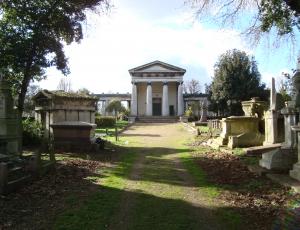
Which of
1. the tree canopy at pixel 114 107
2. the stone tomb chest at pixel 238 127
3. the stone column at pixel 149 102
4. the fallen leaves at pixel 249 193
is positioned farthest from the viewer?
the stone column at pixel 149 102

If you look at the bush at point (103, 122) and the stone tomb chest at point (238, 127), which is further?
the bush at point (103, 122)

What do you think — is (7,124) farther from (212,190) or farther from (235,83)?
(235,83)

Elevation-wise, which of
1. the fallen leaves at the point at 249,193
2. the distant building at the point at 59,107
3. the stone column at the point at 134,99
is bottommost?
the fallen leaves at the point at 249,193

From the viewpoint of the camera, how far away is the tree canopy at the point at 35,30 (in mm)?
16703

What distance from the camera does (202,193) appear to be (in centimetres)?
867

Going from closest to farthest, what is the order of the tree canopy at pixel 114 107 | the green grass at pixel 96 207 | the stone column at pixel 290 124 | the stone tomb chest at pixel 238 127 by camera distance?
the green grass at pixel 96 207
the stone column at pixel 290 124
the stone tomb chest at pixel 238 127
the tree canopy at pixel 114 107

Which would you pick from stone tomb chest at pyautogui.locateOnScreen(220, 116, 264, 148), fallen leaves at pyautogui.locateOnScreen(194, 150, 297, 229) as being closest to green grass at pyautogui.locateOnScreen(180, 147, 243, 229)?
fallen leaves at pyautogui.locateOnScreen(194, 150, 297, 229)

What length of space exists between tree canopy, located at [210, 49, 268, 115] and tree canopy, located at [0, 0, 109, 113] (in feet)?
108

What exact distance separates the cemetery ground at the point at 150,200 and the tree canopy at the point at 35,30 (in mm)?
6416

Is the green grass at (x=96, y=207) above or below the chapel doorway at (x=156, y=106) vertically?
below

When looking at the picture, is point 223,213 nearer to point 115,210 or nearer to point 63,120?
point 115,210

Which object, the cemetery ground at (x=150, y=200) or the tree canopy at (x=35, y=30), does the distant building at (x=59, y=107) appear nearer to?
the tree canopy at (x=35, y=30)

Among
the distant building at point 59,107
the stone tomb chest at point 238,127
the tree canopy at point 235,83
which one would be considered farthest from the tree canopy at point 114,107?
the stone tomb chest at point 238,127

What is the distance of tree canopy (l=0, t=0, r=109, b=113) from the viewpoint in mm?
16703
